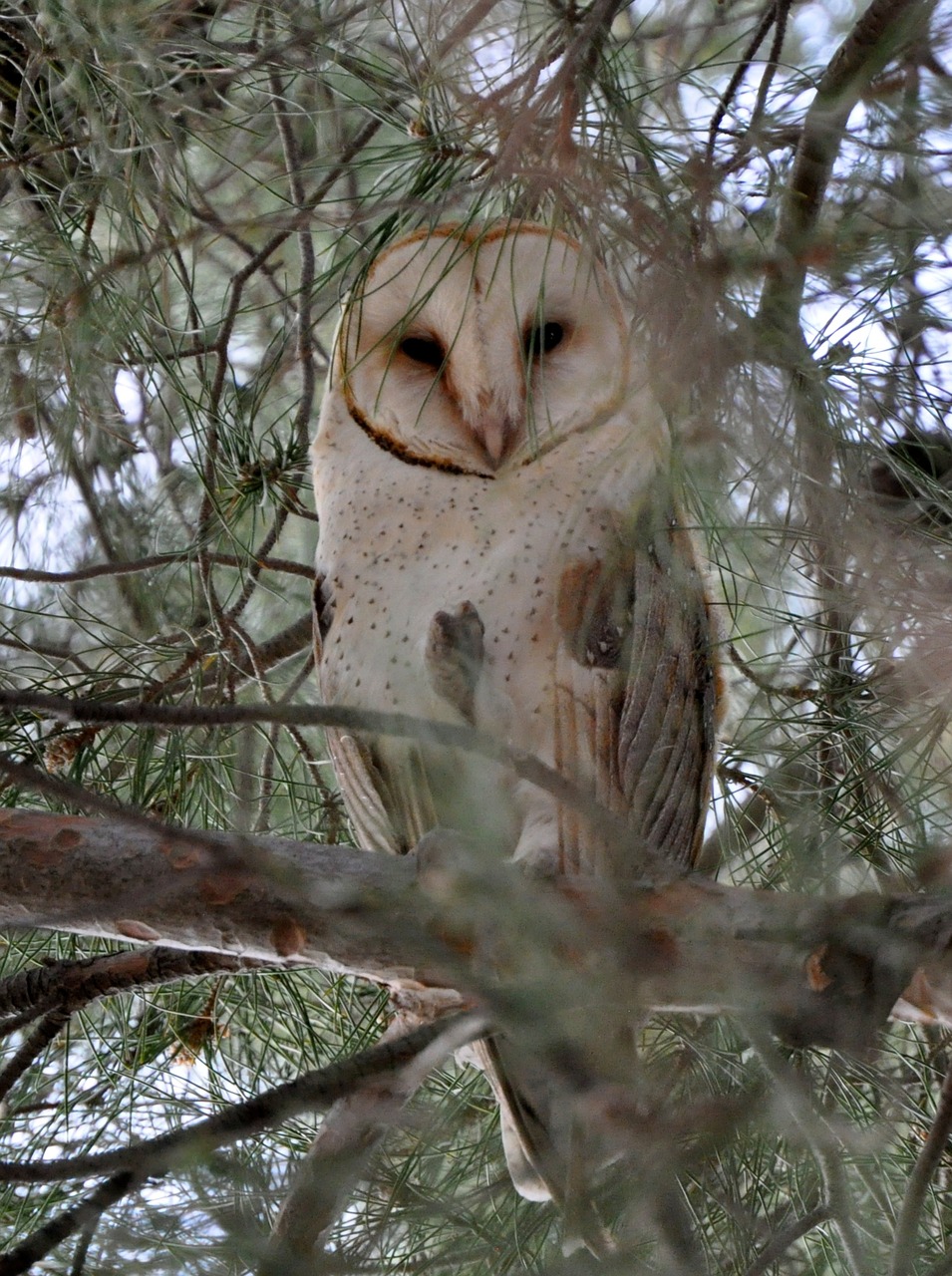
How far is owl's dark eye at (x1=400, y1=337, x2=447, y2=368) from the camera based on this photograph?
1.53 metres

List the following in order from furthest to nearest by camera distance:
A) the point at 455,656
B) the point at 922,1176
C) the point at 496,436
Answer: the point at 496,436 → the point at 455,656 → the point at 922,1176

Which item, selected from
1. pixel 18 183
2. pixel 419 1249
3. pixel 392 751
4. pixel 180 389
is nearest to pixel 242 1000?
pixel 392 751

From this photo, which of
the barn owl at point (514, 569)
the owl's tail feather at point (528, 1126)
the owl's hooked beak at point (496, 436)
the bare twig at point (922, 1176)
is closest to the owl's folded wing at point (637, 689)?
the barn owl at point (514, 569)

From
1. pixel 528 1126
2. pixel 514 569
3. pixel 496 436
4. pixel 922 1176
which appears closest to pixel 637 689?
pixel 514 569

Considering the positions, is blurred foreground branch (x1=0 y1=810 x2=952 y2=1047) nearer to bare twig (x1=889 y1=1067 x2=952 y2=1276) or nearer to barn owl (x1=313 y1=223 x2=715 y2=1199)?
bare twig (x1=889 y1=1067 x2=952 y2=1276)

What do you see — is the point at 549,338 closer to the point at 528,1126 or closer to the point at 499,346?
the point at 499,346

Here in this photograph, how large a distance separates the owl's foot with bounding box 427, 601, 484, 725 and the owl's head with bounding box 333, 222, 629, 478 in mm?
206

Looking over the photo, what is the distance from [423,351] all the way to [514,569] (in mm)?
308

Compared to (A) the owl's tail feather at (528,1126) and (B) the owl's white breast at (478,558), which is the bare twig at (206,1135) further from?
(B) the owl's white breast at (478,558)

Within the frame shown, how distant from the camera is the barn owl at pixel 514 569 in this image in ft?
4.49

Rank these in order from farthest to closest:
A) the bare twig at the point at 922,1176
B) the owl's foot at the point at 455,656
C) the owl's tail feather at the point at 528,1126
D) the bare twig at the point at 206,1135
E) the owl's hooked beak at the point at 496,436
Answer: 1. the owl's hooked beak at the point at 496,436
2. the owl's foot at the point at 455,656
3. the owl's tail feather at the point at 528,1126
4. the bare twig at the point at 922,1176
5. the bare twig at the point at 206,1135

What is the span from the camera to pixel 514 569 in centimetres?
140

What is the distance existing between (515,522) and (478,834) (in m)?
0.45

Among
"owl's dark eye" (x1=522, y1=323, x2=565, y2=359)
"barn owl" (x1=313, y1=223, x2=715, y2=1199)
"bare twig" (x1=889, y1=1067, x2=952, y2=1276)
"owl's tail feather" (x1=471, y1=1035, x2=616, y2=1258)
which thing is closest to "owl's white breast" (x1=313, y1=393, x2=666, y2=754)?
"barn owl" (x1=313, y1=223, x2=715, y2=1199)
